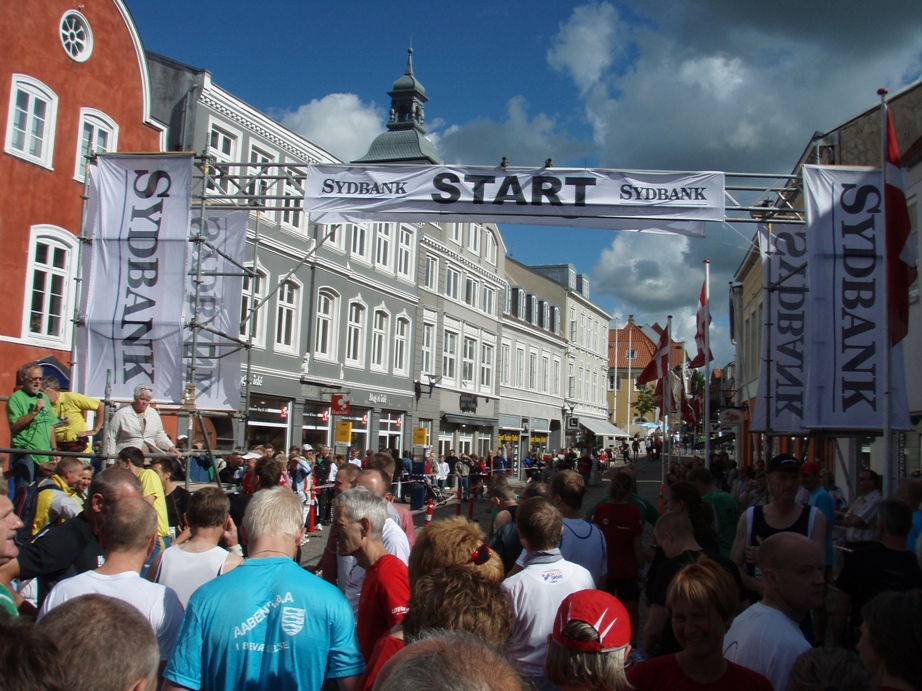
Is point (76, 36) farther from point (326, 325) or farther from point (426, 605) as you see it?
point (426, 605)

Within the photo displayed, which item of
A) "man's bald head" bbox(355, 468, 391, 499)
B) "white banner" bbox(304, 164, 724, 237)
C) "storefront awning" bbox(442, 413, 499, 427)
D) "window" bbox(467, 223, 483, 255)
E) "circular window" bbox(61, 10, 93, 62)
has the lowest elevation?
"man's bald head" bbox(355, 468, 391, 499)

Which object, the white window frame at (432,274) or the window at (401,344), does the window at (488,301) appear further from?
the window at (401,344)

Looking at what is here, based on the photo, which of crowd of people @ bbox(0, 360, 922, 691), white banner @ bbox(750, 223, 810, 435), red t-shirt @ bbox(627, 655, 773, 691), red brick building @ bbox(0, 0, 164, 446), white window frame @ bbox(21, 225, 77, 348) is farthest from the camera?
white window frame @ bbox(21, 225, 77, 348)

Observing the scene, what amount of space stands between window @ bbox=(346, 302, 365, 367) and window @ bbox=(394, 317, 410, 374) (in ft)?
8.56

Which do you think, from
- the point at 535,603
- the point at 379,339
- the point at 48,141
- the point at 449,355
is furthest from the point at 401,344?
the point at 535,603

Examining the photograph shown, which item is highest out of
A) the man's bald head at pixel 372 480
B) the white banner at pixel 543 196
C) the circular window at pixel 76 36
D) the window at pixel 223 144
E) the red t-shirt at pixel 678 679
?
the circular window at pixel 76 36

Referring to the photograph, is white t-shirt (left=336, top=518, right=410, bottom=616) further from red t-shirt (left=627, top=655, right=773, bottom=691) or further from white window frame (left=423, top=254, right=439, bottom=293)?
white window frame (left=423, top=254, right=439, bottom=293)

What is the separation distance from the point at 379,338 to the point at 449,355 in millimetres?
6538

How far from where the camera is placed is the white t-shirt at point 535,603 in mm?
3865

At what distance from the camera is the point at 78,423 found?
A: 31.2ft

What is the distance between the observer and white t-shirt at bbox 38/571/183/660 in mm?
3613

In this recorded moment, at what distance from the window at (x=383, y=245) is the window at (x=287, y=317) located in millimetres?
5387

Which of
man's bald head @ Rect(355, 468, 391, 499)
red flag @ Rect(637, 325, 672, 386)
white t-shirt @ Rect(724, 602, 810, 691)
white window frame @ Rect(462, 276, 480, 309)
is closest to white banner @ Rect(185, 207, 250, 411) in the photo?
man's bald head @ Rect(355, 468, 391, 499)

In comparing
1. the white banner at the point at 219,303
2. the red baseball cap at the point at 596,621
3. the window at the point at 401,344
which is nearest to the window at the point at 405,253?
the window at the point at 401,344
